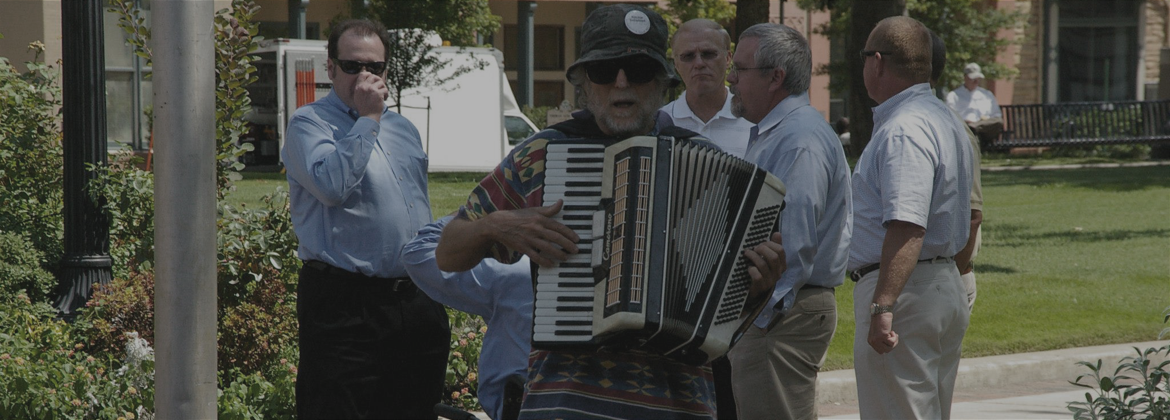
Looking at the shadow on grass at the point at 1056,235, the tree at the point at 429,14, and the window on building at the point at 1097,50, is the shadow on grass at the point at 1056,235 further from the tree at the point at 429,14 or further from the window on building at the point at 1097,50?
the window on building at the point at 1097,50

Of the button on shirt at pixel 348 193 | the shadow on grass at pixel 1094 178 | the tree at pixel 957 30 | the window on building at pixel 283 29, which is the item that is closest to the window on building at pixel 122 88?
the window on building at pixel 283 29

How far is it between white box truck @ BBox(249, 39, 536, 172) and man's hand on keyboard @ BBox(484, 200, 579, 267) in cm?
2006

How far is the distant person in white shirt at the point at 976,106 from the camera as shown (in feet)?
74.0

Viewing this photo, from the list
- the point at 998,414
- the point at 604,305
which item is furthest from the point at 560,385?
the point at 998,414

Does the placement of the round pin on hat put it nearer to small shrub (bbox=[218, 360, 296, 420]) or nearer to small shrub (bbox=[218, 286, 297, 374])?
small shrub (bbox=[218, 360, 296, 420])

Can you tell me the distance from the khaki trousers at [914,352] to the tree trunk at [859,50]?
8.75m

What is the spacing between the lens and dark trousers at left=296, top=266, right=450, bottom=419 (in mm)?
4488

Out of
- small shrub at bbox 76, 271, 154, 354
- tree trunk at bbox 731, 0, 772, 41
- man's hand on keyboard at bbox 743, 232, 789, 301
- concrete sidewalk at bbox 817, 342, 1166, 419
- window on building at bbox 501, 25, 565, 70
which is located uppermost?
window on building at bbox 501, 25, 565, 70

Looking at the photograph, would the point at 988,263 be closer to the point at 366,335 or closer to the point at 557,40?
the point at 366,335

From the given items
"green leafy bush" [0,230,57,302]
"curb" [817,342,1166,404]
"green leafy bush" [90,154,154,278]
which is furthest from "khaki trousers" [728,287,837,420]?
"green leafy bush" [0,230,57,302]

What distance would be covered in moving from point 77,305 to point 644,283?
533 cm

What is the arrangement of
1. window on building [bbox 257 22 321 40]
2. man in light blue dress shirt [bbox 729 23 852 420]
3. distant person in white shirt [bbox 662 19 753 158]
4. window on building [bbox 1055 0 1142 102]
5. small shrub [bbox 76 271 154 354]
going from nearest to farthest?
man in light blue dress shirt [bbox 729 23 852 420] → distant person in white shirt [bbox 662 19 753 158] → small shrub [bbox 76 271 154 354] → window on building [bbox 1055 0 1142 102] → window on building [bbox 257 22 321 40]

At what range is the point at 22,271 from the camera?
24.1 feet

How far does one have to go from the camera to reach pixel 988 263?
39.0 ft
